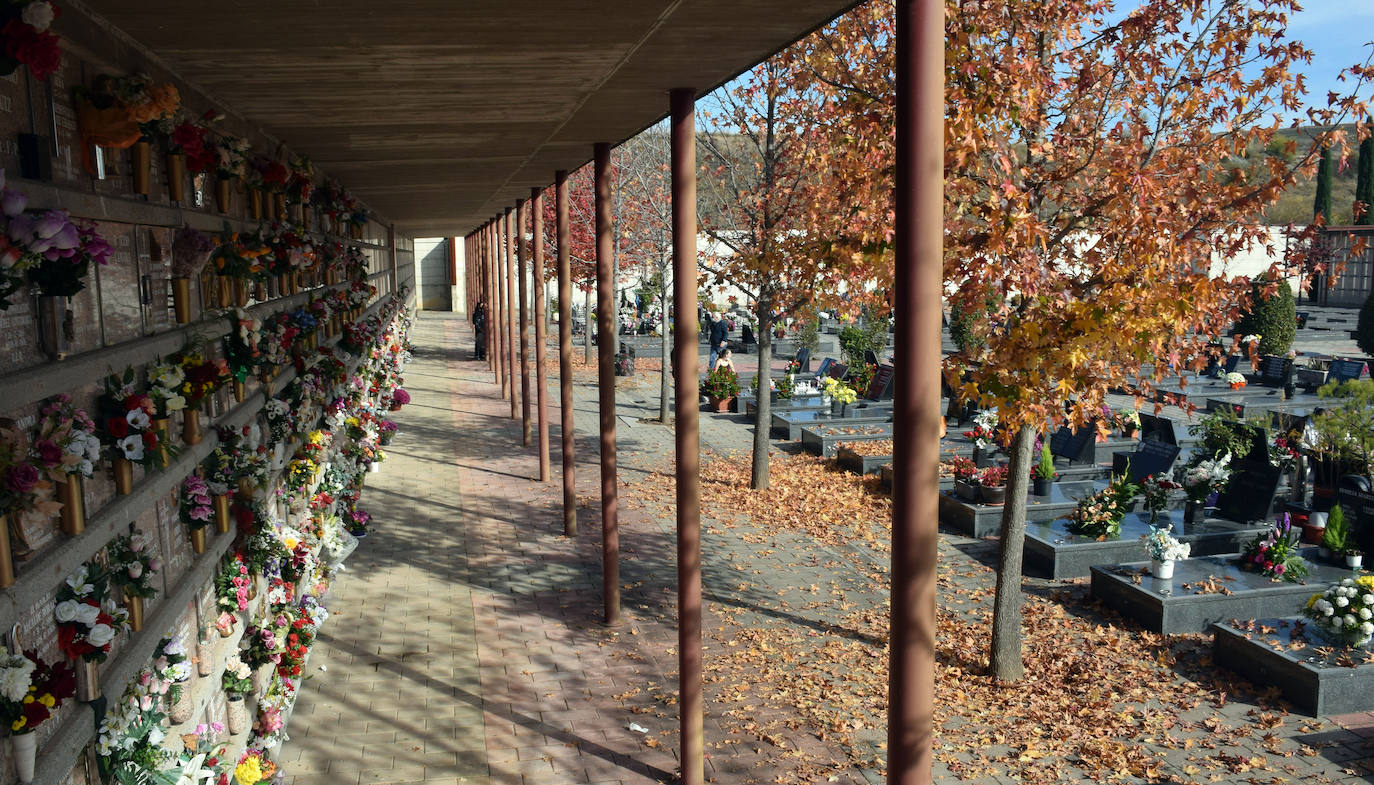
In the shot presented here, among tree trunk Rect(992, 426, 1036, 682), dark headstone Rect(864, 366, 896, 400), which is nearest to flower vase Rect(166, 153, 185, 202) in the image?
tree trunk Rect(992, 426, 1036, 682)

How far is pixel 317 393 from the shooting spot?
26.6 feet

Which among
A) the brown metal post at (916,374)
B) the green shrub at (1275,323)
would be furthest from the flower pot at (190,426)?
the green shrub at (1275,323)

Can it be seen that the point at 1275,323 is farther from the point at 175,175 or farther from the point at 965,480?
the point at 175,175

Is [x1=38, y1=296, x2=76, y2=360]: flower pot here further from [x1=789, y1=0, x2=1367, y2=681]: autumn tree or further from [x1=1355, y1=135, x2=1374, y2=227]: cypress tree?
[x1=1355, y1=135, x2=1374, y2=227]: cypress tree

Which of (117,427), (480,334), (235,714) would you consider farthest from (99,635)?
(480,334)

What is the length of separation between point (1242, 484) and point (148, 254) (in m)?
11.2

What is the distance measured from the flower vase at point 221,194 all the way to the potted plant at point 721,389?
16.1m

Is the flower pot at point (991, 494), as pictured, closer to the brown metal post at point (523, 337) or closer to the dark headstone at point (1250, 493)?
the dark headstone at point (1250, 493)

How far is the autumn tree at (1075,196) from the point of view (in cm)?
709

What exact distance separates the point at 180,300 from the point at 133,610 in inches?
59.5

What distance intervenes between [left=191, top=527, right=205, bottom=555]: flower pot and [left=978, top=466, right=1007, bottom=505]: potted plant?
30.3 feet

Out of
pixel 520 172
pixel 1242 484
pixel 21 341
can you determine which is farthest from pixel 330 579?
pixel 1242 484

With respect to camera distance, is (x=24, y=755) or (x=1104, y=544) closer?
(x=24, y=755)

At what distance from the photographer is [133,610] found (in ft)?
12.2
